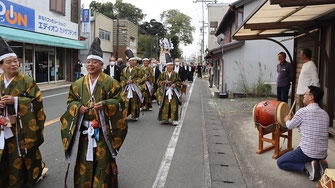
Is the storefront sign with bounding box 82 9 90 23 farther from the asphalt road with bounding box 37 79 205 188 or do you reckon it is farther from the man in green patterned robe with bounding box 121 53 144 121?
the asphalt road with bounding box 37 79 205 188

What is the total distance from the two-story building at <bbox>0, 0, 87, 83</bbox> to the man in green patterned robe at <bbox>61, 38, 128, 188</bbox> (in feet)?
41.6

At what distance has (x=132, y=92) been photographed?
8.97 metres

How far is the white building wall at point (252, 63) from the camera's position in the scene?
48.0 feet

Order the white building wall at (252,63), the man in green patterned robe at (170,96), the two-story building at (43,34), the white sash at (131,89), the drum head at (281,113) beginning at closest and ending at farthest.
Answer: the drum head at (281,113)
the man in green patterned robe at (170,96)
the white sash at (131,89)
the white building wall at (252,63)
the two-story building at (43,34)

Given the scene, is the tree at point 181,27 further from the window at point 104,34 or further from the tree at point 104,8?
the window at point 104,34

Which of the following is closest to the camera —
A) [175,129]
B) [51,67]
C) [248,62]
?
[175,129]

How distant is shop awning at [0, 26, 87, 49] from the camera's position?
14.9 m

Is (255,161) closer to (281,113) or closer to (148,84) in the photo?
(281,113)

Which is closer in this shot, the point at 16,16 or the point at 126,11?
the point at 16,16

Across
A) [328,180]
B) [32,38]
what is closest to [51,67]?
[32,38]

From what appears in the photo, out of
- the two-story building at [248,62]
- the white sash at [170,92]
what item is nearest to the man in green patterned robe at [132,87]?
the white sash at [170,92]

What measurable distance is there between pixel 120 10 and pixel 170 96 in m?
61.7

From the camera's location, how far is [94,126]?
364 cm

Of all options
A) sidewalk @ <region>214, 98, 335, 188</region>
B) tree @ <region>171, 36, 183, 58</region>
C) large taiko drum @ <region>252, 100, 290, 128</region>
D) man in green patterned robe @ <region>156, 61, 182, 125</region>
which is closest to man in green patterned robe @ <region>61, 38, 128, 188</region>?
sidewalk @ <region>214, 98, 335, 188</region>
